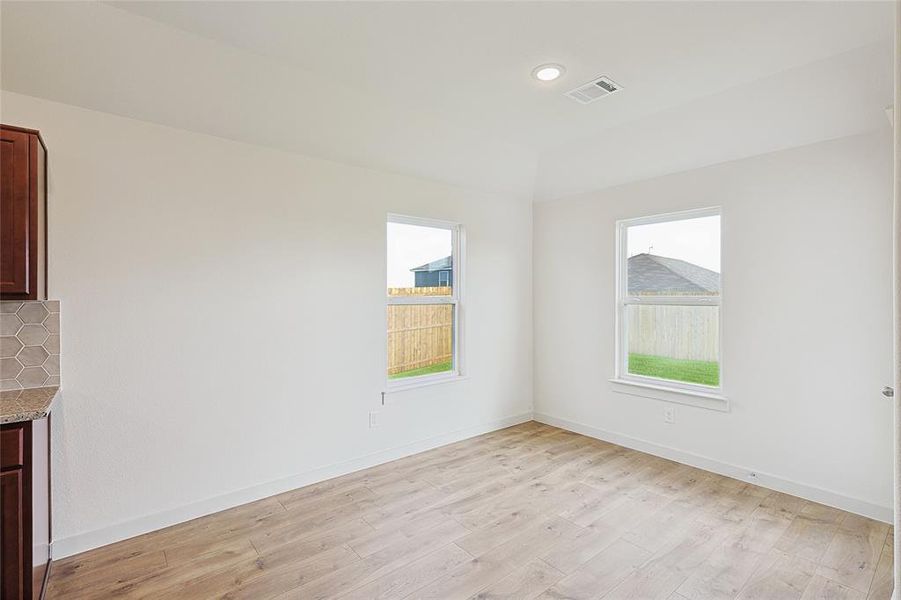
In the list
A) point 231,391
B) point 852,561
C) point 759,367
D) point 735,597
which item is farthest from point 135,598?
point 759,367

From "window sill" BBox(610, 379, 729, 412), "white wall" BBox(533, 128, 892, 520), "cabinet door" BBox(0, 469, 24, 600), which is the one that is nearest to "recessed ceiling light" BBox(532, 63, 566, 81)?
"white wall" BBox(533, 128, 892, 520)

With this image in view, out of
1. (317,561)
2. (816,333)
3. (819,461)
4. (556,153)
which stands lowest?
(317,561)

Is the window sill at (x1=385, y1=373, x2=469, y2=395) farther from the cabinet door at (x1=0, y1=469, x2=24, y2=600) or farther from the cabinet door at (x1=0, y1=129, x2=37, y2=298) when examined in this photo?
the cabinet door at (x1=0, y1=129, x2=37, y2=298)

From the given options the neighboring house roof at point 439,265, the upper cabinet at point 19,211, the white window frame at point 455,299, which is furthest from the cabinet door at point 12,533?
the neighboring house roof at point 439,265

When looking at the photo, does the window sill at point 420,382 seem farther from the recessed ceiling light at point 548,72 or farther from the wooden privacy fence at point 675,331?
the recessed ceiling light at point 548,72

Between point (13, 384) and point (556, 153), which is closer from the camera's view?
point (13, 384)

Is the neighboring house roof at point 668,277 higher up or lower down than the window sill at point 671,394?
higher up

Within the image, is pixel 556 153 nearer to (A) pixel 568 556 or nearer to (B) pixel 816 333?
(B) pixel 816 333

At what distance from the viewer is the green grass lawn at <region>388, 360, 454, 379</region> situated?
154 inches

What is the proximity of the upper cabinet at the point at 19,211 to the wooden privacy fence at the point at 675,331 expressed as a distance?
→ 4192 mm

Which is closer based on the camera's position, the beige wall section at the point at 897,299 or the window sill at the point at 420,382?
the beige wall section at the point at 897,299

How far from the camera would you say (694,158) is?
346cm

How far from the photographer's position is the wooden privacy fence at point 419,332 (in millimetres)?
3846

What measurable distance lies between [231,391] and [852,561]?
364 cm
